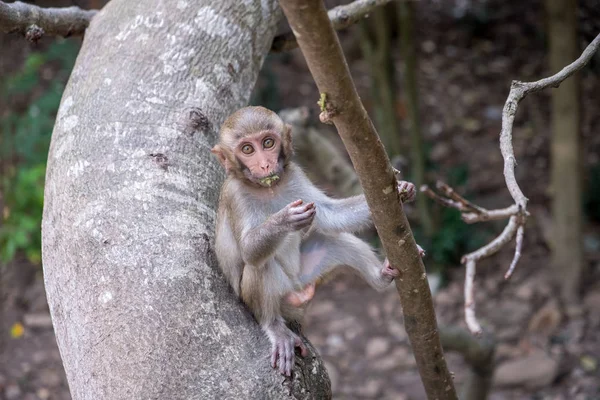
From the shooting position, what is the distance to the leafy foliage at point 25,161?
296 inches

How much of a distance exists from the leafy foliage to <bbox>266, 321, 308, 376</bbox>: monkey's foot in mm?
4633

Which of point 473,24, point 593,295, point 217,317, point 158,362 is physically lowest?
point 158,362

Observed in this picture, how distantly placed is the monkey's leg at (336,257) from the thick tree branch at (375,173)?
0.57 meters

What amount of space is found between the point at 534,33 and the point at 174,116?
8.35m

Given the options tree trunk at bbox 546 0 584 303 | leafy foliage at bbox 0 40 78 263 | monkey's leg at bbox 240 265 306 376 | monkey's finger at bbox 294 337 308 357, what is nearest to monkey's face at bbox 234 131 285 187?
→ monkey's leg at bbox 240 265 306 376

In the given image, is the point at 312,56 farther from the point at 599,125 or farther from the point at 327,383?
the point at 599,125

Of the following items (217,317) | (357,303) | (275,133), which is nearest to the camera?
(217,317)

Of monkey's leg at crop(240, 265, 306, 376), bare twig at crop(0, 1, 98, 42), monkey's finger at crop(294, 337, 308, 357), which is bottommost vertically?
monkey's finger at crop(294, 337, 308, 357)

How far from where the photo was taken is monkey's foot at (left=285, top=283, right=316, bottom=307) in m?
3.62

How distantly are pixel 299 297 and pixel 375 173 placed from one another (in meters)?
1.23

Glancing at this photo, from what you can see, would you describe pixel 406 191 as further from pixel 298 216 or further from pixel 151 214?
pixel 151 214

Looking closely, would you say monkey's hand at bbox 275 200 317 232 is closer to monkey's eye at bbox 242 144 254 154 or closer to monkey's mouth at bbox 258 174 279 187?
monkey's mouth at bbox 258 174 279 187

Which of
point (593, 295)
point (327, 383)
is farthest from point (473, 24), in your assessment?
point (327, 383)

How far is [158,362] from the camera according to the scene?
278 cm
